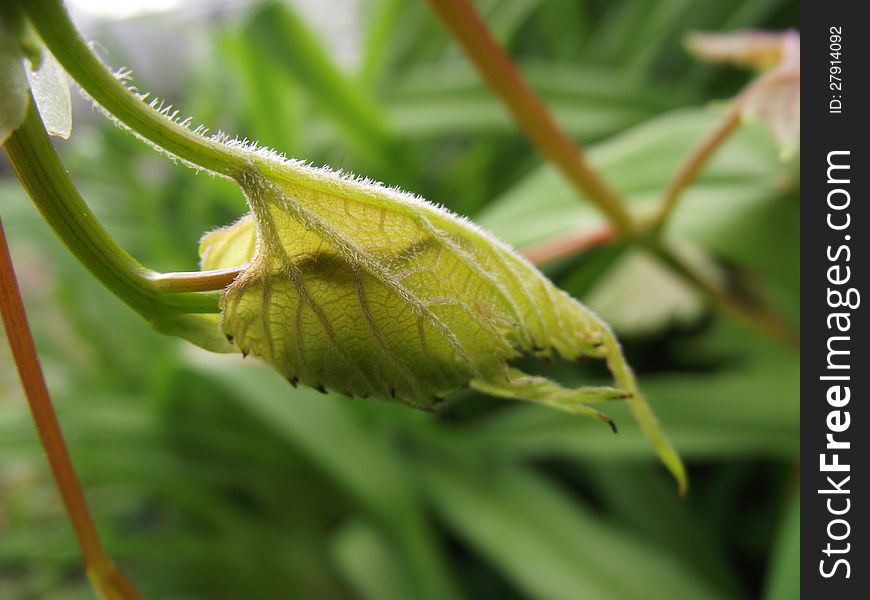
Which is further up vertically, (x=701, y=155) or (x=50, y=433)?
(x=701, y=155)

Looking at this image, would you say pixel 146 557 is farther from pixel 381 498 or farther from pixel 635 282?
pixel 635 282

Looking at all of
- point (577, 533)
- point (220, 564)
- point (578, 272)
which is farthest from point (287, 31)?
point (220, 564)

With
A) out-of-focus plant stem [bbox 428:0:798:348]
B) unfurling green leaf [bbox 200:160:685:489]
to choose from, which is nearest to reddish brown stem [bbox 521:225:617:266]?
out-of-focus plant stem [bbox 428:0:798:348]

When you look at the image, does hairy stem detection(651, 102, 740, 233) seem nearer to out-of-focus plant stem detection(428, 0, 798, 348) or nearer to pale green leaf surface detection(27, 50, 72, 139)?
out-of-focus plant stem detection(428, 0, 798, 348)

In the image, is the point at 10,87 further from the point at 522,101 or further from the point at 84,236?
the point at 522,101

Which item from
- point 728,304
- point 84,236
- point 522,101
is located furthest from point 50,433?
point 728,304

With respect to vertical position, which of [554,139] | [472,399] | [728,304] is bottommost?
[472,399]

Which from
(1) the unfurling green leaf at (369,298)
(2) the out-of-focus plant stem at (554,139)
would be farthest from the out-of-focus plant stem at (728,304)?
(1) the unfurling green leaf at (369,298)

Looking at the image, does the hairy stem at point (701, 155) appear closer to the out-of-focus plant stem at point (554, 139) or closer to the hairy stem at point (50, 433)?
the out-of-focus plant stem at point (554, 139)
